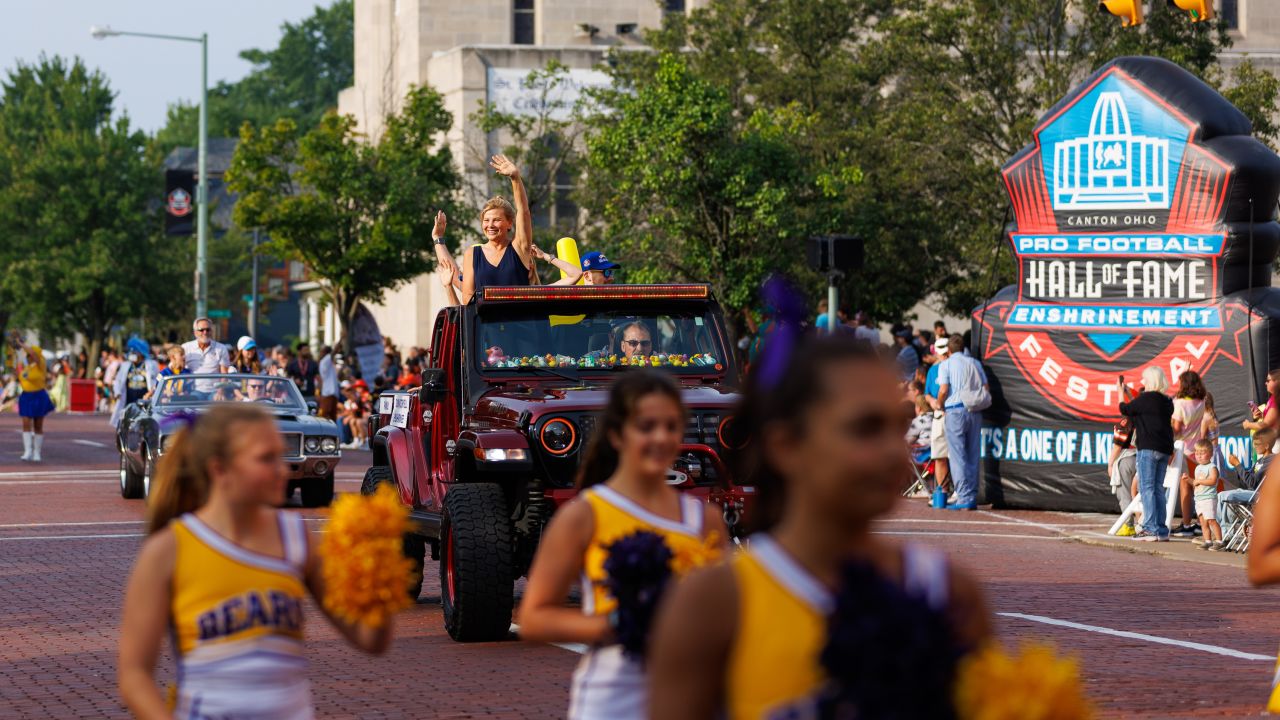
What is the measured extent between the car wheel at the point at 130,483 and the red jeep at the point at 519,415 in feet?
31.3

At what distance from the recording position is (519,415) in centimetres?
1145

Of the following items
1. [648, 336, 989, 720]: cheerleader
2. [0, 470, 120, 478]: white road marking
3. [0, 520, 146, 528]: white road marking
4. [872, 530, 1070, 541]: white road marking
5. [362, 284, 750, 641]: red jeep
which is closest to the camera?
[648, 336, 989, 720]: cheerleader

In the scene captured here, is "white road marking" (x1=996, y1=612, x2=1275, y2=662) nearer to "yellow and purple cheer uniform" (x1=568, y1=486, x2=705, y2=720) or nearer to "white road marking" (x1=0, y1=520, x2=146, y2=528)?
"yellow and purple cheer uniform" (x1=568, y1=486, x2=705, y2=720)

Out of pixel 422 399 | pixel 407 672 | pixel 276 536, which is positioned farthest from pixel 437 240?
pixel 276 536

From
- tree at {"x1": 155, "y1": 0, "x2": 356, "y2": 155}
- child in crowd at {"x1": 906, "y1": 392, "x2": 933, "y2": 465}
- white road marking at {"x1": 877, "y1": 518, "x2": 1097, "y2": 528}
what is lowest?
white road marking at {"x1": 877, "y1": 518, "x2": 1097, "y2": 528}

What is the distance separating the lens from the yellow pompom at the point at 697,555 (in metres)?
4.58

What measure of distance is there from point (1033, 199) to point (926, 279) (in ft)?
69.9

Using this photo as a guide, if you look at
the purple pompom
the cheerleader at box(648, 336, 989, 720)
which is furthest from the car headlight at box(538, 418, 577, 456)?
the cheerleader at box(648, 336, 989, 720)

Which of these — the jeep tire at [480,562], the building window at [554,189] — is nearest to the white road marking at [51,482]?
the jeep tire at [480,562]

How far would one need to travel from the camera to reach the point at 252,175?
1815 inches

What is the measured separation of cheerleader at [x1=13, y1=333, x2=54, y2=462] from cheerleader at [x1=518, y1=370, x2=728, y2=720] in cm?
2614

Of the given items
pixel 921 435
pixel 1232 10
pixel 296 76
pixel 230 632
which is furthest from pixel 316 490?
pixel 296 76

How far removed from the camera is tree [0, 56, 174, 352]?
7138cm

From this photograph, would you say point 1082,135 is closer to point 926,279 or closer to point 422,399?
point 422,399
